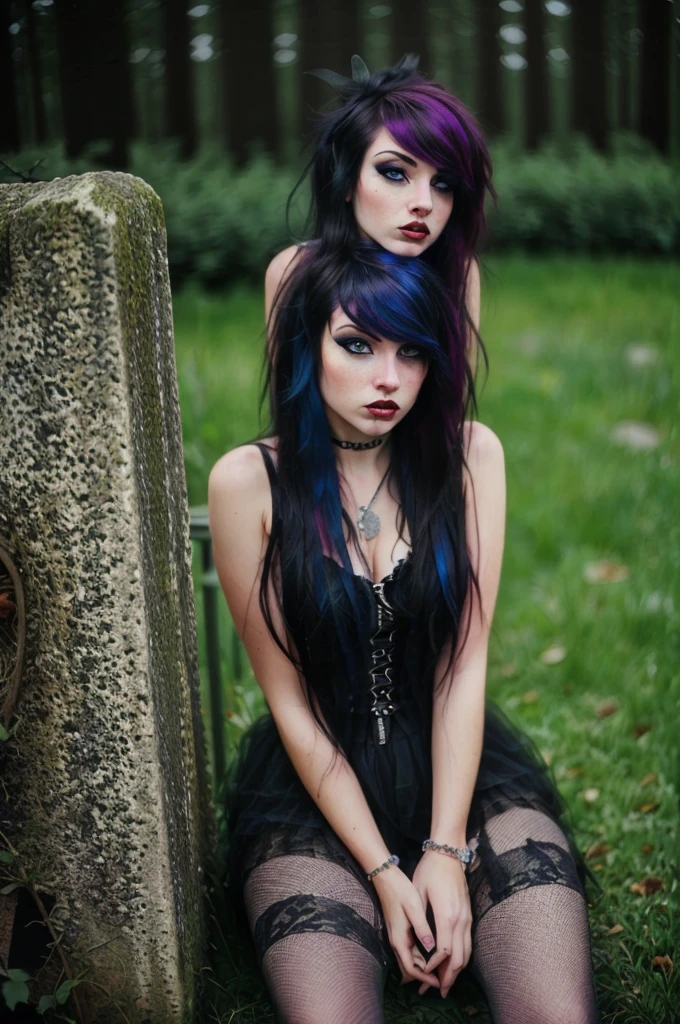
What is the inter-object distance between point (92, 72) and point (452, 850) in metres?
2.09

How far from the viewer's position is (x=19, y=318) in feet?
4.98

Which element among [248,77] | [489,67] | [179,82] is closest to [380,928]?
[179,82]

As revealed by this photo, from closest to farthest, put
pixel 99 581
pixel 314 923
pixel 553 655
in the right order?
pixel 99 581, pixel 314 923, pixel 553 655

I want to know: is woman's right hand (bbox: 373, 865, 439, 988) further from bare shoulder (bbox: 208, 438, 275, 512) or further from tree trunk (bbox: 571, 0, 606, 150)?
tree trunk (bbox: 571, 0, 606, 150)

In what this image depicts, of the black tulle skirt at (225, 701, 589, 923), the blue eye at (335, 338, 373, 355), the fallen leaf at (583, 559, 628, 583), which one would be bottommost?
the fallen leaf at (583, 559, 628, 583)

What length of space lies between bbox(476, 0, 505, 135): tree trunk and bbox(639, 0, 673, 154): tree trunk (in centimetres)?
105

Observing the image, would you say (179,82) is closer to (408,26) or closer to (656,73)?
(408,26)

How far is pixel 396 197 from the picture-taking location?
1.88 metres

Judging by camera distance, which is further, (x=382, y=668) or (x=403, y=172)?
(x=382, y=668)

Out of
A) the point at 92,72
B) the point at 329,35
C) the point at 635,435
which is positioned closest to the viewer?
the point at 92,72

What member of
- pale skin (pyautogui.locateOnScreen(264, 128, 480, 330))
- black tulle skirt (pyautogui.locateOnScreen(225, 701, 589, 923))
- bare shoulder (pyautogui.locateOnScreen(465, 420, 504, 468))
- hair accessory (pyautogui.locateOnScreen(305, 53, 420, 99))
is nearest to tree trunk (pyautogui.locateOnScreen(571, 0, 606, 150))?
hair accessory (pyautogui.locateOnScreen(305, 53, 420, 99))

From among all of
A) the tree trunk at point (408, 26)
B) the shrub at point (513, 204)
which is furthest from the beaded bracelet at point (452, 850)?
the tree trunk at point (408, 26)

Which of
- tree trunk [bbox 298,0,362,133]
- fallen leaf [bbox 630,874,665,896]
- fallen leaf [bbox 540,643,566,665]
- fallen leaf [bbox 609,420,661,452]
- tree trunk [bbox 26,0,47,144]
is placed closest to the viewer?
tree trunk [bbox 26,0,47,144]

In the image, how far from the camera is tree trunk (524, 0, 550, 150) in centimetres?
725
